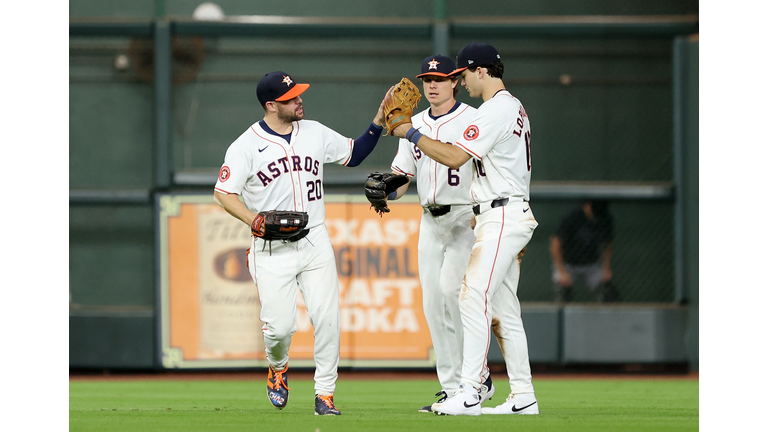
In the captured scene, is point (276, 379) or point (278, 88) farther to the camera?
point (276, 379)

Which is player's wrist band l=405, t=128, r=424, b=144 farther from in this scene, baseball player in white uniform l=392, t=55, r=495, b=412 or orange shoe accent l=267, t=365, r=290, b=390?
orange shoe accent l=267, t=365, r=290, b=390

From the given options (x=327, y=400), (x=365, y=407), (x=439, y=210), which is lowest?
(x=365, y=407)

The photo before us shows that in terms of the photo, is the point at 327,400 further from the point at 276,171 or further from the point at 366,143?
the point at 366,143

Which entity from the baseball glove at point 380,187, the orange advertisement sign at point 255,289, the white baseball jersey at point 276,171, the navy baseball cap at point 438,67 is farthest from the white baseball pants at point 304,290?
the orange advertisement sign at point 255,289

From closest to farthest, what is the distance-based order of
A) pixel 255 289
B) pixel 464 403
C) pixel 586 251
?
1. pixel 464 403
2. pixel 255 289
3. pixel 586 251

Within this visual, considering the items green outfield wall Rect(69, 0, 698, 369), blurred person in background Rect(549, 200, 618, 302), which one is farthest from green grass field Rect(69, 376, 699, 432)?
green outfield wall Rect(69, 0, 698, 369)

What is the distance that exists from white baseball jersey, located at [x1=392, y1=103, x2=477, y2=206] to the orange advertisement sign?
325cm

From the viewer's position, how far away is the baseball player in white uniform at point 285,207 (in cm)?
527

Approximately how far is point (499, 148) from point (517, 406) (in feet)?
4.46

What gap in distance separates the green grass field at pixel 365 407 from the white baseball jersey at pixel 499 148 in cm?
118

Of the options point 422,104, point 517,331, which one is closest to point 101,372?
point 422,104

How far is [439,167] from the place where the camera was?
548 centimetres

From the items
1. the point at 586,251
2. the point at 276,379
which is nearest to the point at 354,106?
the point at 586,251

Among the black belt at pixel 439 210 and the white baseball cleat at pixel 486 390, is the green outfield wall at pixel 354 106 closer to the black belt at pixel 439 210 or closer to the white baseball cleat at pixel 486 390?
the black belt at pixel 439 210
